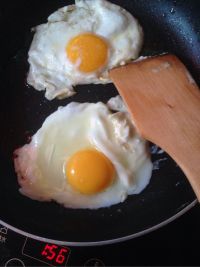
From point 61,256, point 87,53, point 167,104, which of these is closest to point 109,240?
point 61,256

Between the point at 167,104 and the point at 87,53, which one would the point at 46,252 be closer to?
the point at 167,104

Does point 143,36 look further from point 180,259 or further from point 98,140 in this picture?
point 180,259

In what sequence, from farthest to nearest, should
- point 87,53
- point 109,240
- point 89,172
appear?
point 87,53
point 89,172
point 109,240

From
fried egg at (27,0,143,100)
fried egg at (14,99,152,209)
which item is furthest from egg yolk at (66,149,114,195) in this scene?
fried egg at (27,0,143,100)

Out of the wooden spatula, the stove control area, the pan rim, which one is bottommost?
the stove control area

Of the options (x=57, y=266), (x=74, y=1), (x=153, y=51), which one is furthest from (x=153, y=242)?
(x=74, y=1)

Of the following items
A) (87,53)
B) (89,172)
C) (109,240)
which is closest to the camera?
(109,240)

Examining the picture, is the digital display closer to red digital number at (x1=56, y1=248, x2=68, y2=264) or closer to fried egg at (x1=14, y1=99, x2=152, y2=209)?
red digital number at (x1=56, y1=248, x2=68, y2=264)
